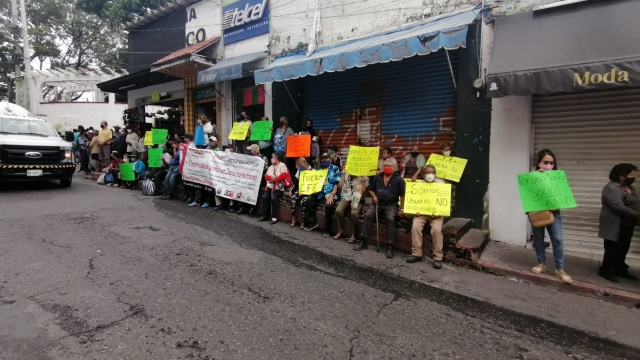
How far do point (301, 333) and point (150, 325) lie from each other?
1.39 metres

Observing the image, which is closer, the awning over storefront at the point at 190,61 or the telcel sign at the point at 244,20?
the telcel sign at the point at 244,20

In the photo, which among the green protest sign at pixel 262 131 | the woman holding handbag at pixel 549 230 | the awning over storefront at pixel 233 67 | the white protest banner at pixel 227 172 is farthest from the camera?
the awning over storefront at pixel 233 67

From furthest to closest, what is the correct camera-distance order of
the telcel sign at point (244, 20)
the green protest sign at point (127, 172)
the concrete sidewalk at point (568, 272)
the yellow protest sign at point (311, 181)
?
the green protest sign at point (127, 172) → the telcel sign at point (244, 20) → the yellow protest sign at point (311, 181) → the concrete sidewalk at point (568, 272)

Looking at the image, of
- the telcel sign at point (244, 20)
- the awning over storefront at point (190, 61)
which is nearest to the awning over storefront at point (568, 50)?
the telcel sign at point (244, 20)

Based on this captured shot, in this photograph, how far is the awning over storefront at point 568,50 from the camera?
4664 millimetres

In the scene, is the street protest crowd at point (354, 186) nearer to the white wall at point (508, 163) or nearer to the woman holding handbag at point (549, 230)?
the woman holding handbag at point (549, 230)

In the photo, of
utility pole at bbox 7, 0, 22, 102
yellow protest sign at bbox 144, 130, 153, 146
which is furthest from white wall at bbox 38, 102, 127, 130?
yellow protest sign at bbox 144, 130, 153, 146

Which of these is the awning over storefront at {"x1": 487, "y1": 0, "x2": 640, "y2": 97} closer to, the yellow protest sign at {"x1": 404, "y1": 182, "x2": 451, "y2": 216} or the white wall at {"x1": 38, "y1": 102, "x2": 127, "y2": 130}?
the yellow protest sign at {"x1": 404, "y1": 182, "x2": 451, "y2": 216}

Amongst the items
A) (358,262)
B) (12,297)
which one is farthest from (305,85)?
(12,297)

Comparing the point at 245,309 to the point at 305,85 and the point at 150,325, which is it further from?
the point at 305,85

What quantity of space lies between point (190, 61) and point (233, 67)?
2082 millimetres

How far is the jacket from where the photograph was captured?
15.0ft

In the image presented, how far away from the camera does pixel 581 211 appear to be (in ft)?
18.9

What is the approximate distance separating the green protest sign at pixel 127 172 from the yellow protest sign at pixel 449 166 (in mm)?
9229
